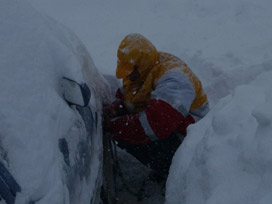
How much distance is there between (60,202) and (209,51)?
4914 millimetres

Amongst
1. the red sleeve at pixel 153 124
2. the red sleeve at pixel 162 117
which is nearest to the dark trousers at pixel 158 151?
the red sleeve at pixel 153 124

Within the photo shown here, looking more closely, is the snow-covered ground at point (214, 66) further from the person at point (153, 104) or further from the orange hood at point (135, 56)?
the orange hood at point (135, 56)

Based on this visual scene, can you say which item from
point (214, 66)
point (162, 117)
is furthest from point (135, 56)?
point (214, 66)

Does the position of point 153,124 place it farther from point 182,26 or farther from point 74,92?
point 182,26

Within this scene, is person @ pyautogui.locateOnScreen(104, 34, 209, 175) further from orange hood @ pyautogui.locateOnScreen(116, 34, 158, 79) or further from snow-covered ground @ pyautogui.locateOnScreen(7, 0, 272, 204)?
snow-covered ground @ pyautogui.locateOnScreen(7, 0, 272, 204)

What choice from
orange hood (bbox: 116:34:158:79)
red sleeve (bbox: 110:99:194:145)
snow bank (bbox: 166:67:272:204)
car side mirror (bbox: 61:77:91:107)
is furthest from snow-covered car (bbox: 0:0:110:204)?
orange hood (bbox: 116:34:158:79)

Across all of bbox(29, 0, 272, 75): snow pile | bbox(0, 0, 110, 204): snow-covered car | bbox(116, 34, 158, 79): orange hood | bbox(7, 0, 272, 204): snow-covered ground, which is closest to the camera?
bbox(0, 0, 110, 204): snow-covered car

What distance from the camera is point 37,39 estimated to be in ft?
6.81

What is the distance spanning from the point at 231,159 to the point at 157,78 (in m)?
1.41

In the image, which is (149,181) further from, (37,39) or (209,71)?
(209,71)

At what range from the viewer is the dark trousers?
311 cm

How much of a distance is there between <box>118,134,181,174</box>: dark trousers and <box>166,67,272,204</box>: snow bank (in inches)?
28.1

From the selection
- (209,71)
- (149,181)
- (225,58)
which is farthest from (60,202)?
(225,58)

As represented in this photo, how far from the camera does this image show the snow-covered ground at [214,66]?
5.45 feet
